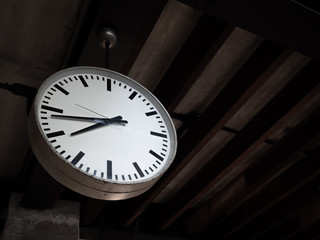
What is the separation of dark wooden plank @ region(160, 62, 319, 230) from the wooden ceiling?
0.01 m

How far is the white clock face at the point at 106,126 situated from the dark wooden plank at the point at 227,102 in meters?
1.08

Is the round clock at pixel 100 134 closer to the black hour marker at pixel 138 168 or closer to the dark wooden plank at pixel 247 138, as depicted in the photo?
the black hour marker at pixel 138 168

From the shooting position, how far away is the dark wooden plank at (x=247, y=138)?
108 inches

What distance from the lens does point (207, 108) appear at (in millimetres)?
3029

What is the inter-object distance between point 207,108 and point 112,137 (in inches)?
64.6

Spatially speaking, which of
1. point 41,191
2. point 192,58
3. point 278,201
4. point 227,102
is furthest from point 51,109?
point 278,201

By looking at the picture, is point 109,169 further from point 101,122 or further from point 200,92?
point 200,92

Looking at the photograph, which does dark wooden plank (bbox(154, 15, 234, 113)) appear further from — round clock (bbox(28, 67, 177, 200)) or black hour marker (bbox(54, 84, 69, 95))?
black hour marker (bbox(54, 84, 69, 95))

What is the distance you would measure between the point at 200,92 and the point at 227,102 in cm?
28

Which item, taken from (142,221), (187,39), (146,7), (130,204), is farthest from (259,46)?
(142,221)

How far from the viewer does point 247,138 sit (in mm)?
3127

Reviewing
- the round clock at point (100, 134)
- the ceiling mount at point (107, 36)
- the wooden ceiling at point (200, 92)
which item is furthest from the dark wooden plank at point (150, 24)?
the round clock at point (100, 134)

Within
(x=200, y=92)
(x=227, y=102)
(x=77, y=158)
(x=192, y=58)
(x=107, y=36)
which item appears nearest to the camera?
(x=77, y=158)

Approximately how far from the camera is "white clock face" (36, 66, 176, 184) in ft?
4.51
